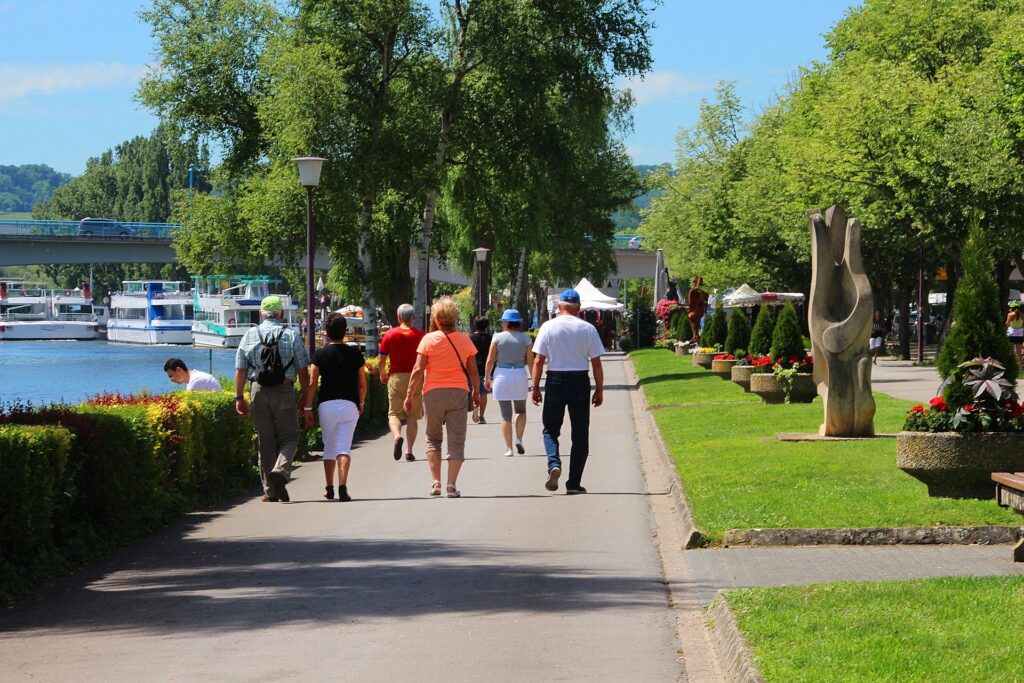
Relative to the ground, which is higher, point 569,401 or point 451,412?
point 569,401

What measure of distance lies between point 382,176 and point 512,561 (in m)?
25.8

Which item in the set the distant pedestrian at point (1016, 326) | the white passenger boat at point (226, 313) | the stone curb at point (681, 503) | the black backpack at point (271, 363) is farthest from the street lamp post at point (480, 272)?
the white passenger boat at point (226, 313)

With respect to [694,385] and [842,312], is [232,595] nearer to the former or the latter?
[842,312]

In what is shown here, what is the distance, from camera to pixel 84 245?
7150 cm

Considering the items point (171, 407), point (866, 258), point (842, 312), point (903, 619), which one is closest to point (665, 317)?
point (866, 258)

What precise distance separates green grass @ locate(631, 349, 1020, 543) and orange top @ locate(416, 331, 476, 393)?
97.1 inches

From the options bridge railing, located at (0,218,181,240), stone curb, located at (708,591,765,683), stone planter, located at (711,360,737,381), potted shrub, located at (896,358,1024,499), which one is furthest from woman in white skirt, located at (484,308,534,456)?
bridge railing, located at (0,218,181,240)

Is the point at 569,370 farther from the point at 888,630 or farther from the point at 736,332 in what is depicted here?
the point at 736,332

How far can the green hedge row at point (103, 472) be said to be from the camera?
391 inches

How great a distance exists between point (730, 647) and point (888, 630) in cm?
76

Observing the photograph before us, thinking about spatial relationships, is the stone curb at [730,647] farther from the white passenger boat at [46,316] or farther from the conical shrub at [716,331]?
the white passenger boat at [46,316]

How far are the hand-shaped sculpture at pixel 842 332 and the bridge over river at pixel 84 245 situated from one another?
4537 cm

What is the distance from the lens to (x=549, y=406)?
48.1 feet

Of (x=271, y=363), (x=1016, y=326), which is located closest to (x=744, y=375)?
(x=1016, y=326)
